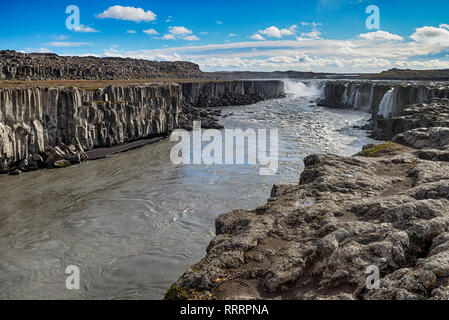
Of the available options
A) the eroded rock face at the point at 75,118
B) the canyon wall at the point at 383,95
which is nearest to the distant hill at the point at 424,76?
the canyon wall at the point at 383,95

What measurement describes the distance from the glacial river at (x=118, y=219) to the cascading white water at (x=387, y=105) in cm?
1791

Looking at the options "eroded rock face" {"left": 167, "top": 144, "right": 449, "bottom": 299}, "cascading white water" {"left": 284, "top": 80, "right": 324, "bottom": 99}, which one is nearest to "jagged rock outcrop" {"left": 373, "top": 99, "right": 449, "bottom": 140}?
"eroded rock face" {"left": 167, "top": 144, "right": 449, "bottom": 299}

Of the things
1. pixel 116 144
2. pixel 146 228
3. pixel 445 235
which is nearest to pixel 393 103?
pixel 116 144

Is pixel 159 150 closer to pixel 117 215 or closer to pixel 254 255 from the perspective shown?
pixel 117 215

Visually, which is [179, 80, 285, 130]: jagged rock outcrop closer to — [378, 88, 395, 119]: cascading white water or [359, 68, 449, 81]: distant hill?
[378, 88, 395, 119]: cascading white water

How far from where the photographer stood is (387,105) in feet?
174

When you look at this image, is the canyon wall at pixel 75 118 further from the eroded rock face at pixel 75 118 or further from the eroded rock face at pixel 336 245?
the eroded rock face at pixel 336 245

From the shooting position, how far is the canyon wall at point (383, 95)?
47.5 metres

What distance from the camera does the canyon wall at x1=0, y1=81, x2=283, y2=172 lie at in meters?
29.5

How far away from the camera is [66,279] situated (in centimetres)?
1436

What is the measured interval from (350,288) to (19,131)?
103 feet

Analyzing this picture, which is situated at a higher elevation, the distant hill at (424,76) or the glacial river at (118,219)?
the distant hill at (424,76)

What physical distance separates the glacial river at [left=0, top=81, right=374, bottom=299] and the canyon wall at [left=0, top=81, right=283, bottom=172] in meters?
2.80

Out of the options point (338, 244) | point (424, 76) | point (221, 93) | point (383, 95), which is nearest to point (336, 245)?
point (338, 244)
